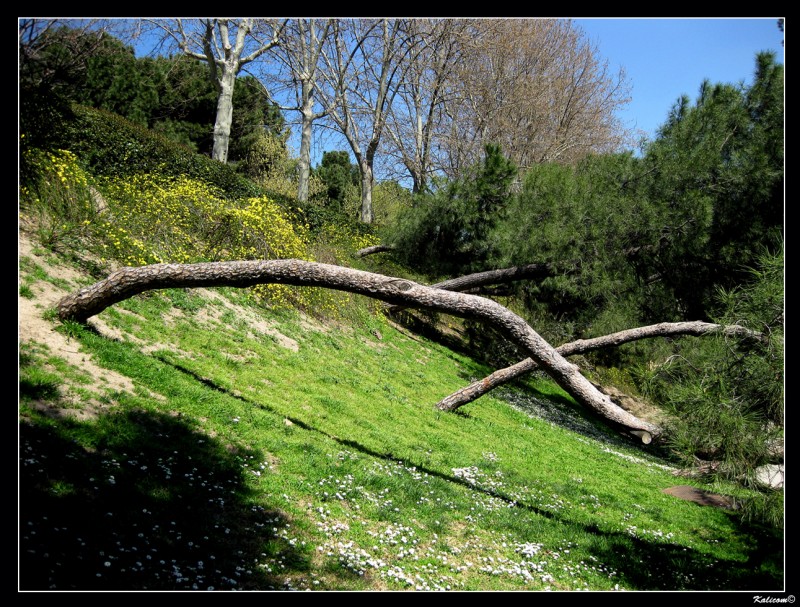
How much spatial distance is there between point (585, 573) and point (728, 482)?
204 centimetres

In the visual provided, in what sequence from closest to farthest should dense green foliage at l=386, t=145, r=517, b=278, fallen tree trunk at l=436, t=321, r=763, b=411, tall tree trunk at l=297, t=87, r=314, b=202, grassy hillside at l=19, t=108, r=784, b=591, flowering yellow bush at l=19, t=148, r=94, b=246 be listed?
1. grassy hillside at l=19, t=108, r=784, b=591
2. flowering yellow bush at l=19, t=148, r=94, b=246
3. fallen tree trunk at l=436, t=321, r=763, b=411
4. dense green foliage at l=386, t=145, r=517, b=278
5. tall tree trunk at l=297, t=87, r=314, b=202

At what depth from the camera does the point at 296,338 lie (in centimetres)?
1355

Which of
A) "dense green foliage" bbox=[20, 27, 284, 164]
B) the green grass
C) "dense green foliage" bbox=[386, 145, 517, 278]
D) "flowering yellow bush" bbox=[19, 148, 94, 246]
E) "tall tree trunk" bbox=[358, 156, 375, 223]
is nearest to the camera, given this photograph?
the green grass

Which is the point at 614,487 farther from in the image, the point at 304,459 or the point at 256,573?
the point at 256,573

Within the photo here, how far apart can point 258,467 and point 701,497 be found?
8.67 m

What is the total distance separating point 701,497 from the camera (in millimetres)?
10977

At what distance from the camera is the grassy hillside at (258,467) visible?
4.86 metres

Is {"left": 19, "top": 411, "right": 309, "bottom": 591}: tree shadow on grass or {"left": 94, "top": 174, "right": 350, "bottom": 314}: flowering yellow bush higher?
{"left": 94, "top": 174, "right": 350, "bottom": 314}: flowering yellow bush

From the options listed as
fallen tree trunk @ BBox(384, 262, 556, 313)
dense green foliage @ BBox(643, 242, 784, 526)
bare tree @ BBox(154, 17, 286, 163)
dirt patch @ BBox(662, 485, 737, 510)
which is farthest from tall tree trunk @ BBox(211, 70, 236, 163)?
dense green foliage @ BBox(643, 242, 784, 526)

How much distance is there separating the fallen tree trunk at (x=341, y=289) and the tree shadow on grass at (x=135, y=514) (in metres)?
2.12

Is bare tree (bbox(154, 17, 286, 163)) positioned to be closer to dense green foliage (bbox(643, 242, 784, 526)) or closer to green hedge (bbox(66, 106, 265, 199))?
green hedge (bbox(66, 106, 265, 199))

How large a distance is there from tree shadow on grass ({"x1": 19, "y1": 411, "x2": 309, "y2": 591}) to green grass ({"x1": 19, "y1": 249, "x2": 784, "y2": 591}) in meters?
0.02

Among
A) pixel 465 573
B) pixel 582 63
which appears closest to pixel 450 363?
pixel 465 573

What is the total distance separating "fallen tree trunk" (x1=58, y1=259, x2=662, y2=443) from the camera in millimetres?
7158
